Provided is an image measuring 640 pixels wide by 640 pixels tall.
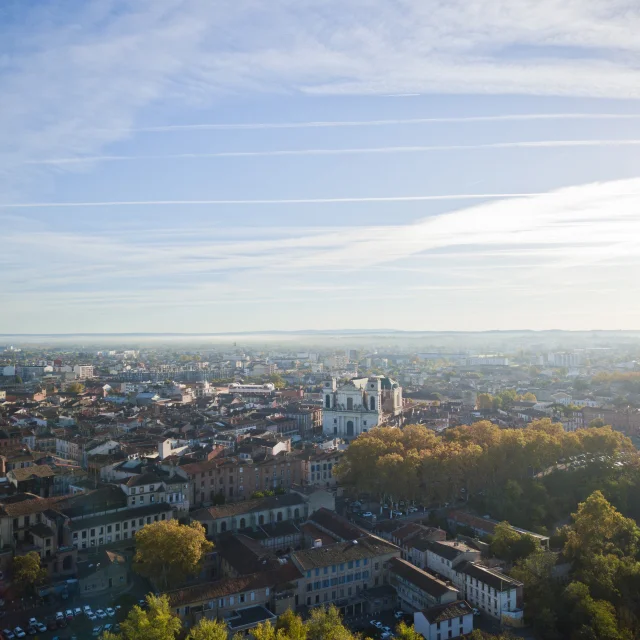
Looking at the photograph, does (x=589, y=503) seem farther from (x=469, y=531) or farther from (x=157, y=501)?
(x=157, y=501)

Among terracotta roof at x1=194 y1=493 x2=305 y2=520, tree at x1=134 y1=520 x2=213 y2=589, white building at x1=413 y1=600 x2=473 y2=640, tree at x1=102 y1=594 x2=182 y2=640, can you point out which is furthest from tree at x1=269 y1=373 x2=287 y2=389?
tree at x1=102 y1=594 x2=182 y2=640

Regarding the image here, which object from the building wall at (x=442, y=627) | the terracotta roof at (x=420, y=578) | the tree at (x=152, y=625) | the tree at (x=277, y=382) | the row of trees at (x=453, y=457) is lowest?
the building wall at (x=442, y=627)

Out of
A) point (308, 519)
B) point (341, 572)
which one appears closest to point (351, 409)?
point (308, 519)

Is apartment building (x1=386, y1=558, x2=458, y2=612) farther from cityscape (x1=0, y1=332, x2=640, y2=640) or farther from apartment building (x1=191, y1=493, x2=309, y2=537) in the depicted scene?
apartment building (x1=191, y1=493, x2=309, y2=537)

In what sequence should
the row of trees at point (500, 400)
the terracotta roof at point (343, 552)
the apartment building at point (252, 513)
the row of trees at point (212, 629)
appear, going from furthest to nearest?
1. the row of trees at point (500, 400)
2. the apartment building at point (252, 513)
3. the terracotta roof at point (343, 552)
4. the row of trees at point (212, 629)

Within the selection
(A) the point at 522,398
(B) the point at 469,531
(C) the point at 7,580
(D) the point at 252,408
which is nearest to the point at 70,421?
(D) the point at 252,408

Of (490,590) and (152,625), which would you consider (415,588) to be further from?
(152,625)

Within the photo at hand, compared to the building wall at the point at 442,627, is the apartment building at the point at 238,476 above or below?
above

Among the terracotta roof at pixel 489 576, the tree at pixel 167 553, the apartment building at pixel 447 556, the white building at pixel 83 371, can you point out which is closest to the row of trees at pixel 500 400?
the apartment building at pixel 447 556

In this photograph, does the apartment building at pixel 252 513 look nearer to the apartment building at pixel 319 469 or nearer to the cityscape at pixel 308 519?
the cityscape at pixel 308 519
